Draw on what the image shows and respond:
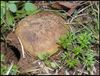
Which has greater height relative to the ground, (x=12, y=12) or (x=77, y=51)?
(x=12, y=12)

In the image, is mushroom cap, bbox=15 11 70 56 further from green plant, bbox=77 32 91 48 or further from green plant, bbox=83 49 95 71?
green plant, bbox=83 49 95 71

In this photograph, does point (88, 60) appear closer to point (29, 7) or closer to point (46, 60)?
point (46, 60)

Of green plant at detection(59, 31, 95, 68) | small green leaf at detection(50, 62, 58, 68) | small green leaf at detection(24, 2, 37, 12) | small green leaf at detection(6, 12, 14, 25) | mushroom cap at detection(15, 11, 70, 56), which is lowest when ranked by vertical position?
small green leaf at detection(50, 62, 58, 68)

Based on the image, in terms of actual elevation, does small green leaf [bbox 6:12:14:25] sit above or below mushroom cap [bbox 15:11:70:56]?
above

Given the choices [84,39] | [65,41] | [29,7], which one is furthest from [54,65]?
[29,7]

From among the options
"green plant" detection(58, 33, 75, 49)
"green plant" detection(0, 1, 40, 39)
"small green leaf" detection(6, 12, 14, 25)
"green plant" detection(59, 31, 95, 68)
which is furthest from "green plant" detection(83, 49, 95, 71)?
"small green leaf" detection(6, 12, 14, 25)

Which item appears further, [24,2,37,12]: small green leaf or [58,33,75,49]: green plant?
[24,2,37,12]: small green leaf

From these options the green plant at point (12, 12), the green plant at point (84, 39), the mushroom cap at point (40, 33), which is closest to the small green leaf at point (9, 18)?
the green plant at point (12, 12)

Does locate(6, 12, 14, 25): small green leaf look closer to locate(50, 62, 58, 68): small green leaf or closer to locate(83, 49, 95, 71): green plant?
locate(50, 62, 58, 68): small green leaf

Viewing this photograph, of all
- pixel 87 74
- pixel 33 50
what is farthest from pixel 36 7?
pixel 87 74
